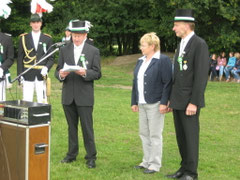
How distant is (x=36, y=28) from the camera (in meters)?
8.93

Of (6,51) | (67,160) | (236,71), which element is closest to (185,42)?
(67,160)

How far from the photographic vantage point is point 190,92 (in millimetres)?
6219

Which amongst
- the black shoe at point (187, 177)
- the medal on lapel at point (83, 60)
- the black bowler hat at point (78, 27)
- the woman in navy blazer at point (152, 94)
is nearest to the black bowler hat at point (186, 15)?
the woman in navy blazer at point (152, 94)

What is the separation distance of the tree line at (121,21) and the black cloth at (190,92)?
20.2 meters

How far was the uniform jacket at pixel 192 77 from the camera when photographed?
609 centimetres

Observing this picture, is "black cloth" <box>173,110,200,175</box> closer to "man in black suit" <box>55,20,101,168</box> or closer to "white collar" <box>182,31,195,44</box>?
"white collar" <box>182,31,195,44</box>

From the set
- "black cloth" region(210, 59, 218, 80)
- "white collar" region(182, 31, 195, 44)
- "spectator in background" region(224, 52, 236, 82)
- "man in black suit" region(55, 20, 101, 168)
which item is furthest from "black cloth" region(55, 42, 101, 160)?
"black cloth" region(210, 59, 218, 80)

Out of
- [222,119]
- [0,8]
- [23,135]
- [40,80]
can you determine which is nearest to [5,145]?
[23,135]

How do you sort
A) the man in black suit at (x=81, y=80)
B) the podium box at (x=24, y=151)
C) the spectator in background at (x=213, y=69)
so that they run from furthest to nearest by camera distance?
the spectator in background at (x=213, y=69)
the man in black suit at (x=81, y=80)
the podium box at (x=24, y=151)

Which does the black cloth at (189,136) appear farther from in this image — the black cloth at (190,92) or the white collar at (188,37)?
the white collar at (188,37)

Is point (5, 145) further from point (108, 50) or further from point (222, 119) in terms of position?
point (108, 50)

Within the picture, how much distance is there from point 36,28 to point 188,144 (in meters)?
4.24

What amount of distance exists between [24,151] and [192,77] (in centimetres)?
255

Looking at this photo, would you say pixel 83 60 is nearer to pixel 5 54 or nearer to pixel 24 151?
pixel 5 54
